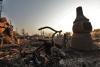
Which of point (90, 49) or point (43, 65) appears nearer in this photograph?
point (43, 65)

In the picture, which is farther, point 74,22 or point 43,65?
point 74,22

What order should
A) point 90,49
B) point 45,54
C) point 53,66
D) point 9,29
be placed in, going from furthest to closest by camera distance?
1. point 9,29
2. point 90,49
3. point 45,54
4. point 53,66

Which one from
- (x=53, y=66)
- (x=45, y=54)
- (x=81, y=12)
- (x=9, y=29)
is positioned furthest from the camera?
(x=9, y=29)

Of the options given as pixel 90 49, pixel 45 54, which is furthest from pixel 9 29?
pixel 45 54

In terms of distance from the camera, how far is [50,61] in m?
9.52

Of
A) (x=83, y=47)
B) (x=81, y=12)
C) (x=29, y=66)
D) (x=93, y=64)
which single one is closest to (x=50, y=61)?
(x=29, y=66)

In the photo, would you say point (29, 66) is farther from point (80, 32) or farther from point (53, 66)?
point (80, 32)

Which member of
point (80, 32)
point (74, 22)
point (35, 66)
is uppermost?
point (74, 22)

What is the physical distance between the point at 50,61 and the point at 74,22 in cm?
749

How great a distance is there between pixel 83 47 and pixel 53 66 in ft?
22.2

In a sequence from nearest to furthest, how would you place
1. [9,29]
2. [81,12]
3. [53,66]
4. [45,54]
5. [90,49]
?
[53,66], [45,54], [90,49], [81,12], [9,29]

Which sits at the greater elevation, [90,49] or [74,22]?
[74,22]

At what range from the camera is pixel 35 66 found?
9578 millimetres

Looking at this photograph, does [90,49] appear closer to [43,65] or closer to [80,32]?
[80,32]
